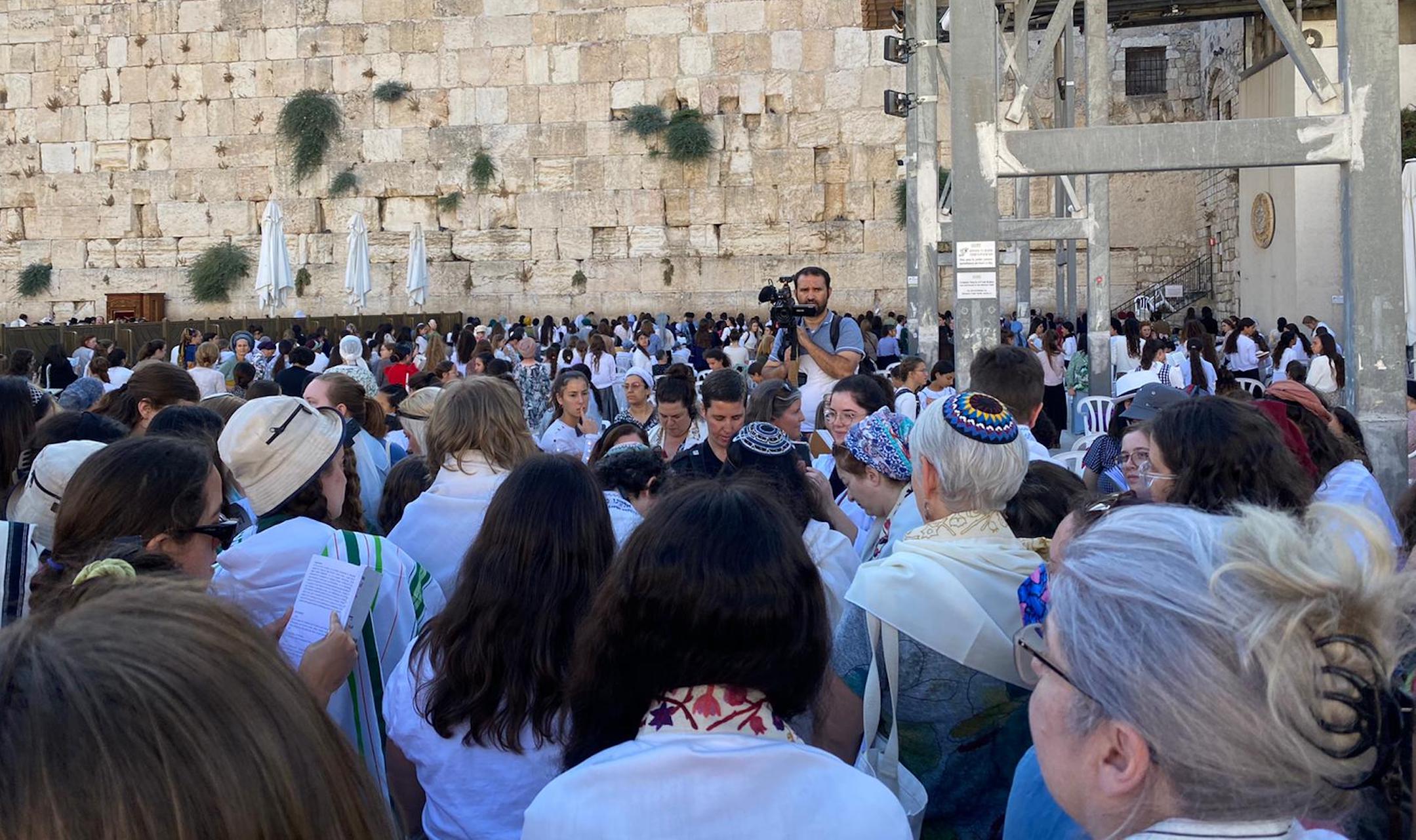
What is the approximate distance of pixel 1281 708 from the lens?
1.30m

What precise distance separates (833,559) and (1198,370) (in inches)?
299

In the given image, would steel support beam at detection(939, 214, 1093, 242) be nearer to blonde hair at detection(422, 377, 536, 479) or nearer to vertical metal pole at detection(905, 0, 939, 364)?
vertical metal pole at detection(905, 0, 939, 364)

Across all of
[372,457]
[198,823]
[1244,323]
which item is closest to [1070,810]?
[198,823]

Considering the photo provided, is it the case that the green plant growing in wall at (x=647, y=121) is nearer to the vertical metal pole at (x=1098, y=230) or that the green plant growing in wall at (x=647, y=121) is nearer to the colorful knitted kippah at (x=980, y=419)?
the vertical metal pole at (x=1098, y=230)

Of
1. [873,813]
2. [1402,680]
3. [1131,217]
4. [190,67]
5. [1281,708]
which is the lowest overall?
[873,813]

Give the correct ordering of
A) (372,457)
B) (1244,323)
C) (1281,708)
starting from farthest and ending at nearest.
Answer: (1244,323) → (372,457) → (1281,708)

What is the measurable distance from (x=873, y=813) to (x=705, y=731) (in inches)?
10.3

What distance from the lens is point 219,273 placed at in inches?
958

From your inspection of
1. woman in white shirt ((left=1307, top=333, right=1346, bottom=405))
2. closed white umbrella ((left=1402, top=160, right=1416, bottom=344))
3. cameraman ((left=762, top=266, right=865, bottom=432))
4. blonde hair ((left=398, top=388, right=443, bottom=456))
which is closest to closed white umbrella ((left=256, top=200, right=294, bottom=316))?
blonde hair ((left=398, top=388, right=443, bottom=456))

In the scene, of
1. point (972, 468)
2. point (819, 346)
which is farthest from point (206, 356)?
point (972, 468)

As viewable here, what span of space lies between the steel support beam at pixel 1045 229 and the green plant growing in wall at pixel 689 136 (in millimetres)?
12584

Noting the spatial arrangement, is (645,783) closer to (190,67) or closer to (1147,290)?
(1147,290)

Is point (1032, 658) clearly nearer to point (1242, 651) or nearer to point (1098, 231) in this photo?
point (1242, 651)

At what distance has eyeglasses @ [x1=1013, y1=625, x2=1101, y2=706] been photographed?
1481mm
